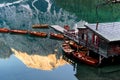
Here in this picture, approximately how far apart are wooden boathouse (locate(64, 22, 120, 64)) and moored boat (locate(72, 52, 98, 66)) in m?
1.12

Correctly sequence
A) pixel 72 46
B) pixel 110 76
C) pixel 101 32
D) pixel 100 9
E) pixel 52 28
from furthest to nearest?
pixel 100 9, pixel 52 28, pixel 72 46, pixel 101 32, pixel 110 76

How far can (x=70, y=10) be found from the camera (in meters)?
118

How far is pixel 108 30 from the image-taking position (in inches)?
2205

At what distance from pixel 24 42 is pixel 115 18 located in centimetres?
3840

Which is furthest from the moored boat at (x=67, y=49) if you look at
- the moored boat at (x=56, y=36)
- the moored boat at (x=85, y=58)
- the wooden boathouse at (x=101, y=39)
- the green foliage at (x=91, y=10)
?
the green foliage at (x=91, y=10)

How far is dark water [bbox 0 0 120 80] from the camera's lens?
171 feet

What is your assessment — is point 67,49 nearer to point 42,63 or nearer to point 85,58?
point 85,58

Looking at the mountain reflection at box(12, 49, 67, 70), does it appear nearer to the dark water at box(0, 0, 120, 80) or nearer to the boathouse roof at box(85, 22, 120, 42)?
the dark water at box(0, 0, 120, 80)

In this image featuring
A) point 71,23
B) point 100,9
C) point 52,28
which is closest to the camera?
point 52,28

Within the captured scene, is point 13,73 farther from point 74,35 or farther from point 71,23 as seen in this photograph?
point 71,23

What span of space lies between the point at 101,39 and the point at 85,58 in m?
4.21

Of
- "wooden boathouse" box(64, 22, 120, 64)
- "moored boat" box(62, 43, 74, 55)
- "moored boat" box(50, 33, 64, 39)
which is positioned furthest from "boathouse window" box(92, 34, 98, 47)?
"moored boat" box(50, 33, 64, 39)

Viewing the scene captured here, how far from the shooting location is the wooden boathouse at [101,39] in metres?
52.8

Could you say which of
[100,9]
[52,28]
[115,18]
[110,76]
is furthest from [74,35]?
[100,9]
